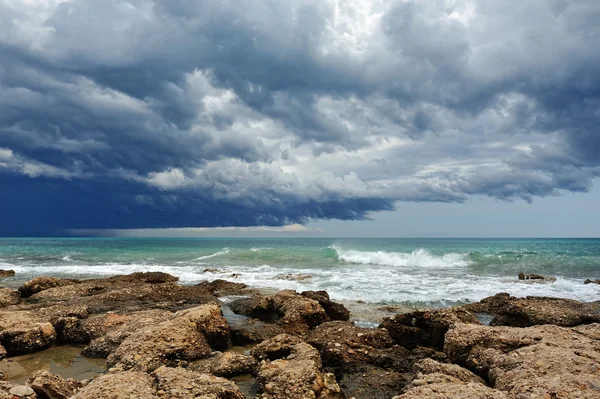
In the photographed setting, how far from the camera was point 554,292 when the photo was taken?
18469mm

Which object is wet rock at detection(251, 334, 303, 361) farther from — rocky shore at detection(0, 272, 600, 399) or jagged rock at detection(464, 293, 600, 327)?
jagged rock at detection(464, 293, 600, 327)

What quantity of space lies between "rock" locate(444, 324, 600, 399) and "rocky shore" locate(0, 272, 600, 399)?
0.02 m

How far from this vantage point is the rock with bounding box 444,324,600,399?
464cm

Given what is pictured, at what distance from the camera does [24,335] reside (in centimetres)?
834

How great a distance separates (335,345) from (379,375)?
105 centimetres

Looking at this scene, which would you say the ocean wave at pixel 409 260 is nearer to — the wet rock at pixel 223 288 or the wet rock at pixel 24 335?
the wet rock at pixel 223 288

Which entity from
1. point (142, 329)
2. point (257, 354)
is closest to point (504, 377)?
point (257, 354)

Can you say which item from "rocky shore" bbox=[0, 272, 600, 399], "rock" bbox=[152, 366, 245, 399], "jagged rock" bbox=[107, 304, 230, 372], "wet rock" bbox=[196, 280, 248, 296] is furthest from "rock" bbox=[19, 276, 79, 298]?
"rock" bbox=[152, 366, 245, 399]

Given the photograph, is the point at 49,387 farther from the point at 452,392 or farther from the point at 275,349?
the point at 452,392

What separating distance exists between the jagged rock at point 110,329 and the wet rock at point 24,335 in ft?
2.45

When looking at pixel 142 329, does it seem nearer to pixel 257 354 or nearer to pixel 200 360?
pixel 200 360

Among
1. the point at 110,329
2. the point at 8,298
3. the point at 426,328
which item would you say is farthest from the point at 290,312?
the point at 8,298

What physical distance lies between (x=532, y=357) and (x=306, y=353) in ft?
11.2

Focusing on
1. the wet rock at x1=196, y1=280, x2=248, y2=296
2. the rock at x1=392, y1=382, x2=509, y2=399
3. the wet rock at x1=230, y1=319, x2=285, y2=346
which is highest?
the rock at x1=392, y1=382, x2=509, y2=399
